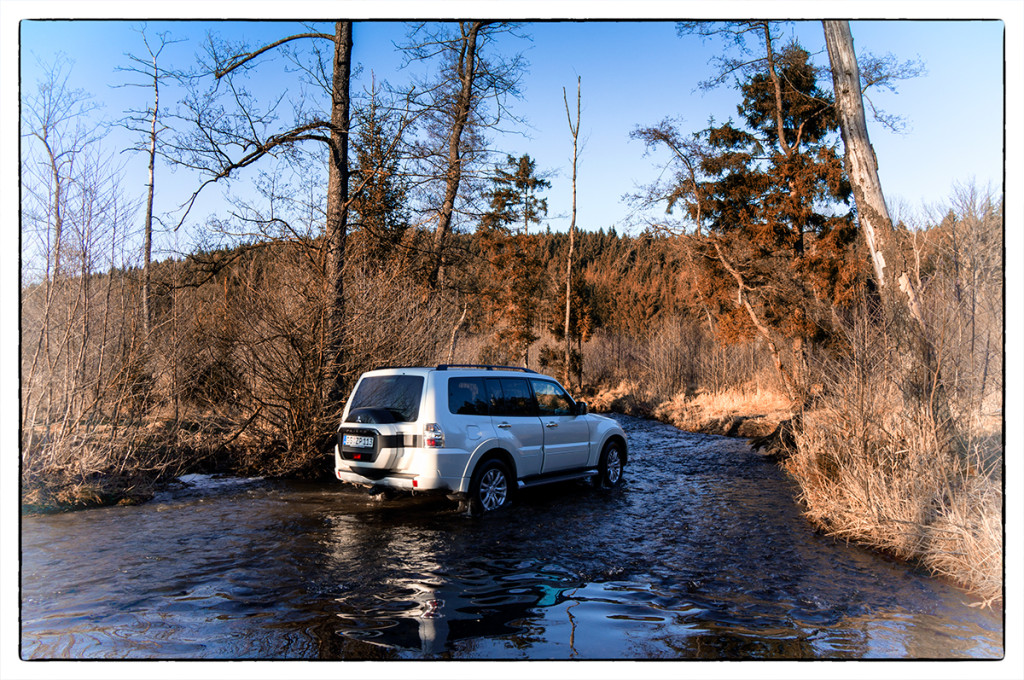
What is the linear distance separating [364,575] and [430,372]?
2990mm

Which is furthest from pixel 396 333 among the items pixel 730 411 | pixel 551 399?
pixel 730 411

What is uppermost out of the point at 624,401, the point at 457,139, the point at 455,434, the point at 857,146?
the point at 457,139

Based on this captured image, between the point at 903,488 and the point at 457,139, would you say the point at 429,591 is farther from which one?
the point at 457,139

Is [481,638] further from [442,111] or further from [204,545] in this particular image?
[442,111]

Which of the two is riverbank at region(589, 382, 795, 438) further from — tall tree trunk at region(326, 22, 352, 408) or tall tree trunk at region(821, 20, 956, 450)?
tall tree trunk at region(326, 22, 352, 408)

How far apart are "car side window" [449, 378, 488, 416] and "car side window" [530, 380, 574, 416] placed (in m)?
1.09

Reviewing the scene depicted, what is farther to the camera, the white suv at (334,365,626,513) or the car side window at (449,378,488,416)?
the car side window at (449,378,488,416)

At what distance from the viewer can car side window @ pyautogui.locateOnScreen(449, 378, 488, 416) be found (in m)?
8.64

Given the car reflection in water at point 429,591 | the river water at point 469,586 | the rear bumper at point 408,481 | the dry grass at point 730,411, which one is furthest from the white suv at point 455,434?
the dry grass at point 730,411

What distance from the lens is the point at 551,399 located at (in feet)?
33.2

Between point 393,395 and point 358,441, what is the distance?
0.69 meters

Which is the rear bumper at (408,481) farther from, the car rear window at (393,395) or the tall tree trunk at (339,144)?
the tall tree trunk at (339,144)

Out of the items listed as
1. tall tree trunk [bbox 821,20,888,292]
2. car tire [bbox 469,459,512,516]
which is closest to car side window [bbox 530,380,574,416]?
car tire [bbox 469,459,512,516]
